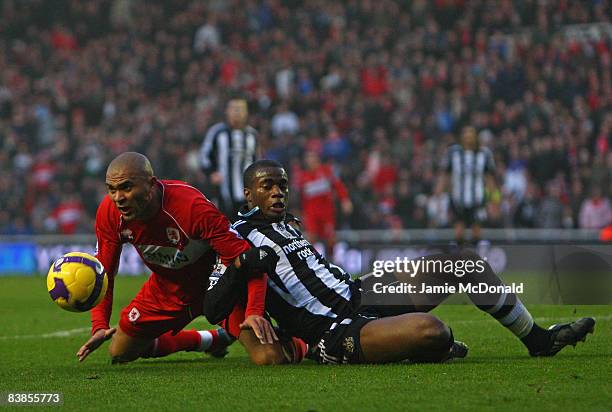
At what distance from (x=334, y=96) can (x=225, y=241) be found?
16081 mm

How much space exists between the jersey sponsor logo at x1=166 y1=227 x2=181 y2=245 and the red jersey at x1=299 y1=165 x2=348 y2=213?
11.5 metres

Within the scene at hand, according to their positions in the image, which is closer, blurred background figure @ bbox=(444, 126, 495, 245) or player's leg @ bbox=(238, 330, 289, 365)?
player's leg @ bbox=(238, 330, 289, 365)

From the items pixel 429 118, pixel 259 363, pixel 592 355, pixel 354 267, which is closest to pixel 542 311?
pixel 592 355

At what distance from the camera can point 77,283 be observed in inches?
251

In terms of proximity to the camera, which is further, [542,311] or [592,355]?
[542,311]

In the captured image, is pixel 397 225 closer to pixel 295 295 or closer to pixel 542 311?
pixel 542 311

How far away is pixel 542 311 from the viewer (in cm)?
953

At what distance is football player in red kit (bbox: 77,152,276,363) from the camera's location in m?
6.36

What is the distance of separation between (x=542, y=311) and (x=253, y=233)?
3655 millimetres

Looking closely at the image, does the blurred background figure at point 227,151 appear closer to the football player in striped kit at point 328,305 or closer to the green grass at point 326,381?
the green grass at point 326,381

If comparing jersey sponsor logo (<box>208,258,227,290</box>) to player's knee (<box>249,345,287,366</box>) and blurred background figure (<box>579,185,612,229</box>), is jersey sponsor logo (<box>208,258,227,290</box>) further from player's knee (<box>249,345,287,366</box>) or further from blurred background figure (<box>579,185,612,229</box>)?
blurred background figure (<box>579,185,612,229</box>)

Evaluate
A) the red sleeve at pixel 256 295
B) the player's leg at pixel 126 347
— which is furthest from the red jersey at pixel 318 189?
the red sleeve at pixel 256 295

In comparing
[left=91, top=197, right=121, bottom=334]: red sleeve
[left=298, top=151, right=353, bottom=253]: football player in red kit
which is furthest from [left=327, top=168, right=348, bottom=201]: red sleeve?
[left=91, top=197, right=121, bottom=334]: red sleeve

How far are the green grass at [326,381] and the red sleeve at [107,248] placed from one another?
372 millimetres
